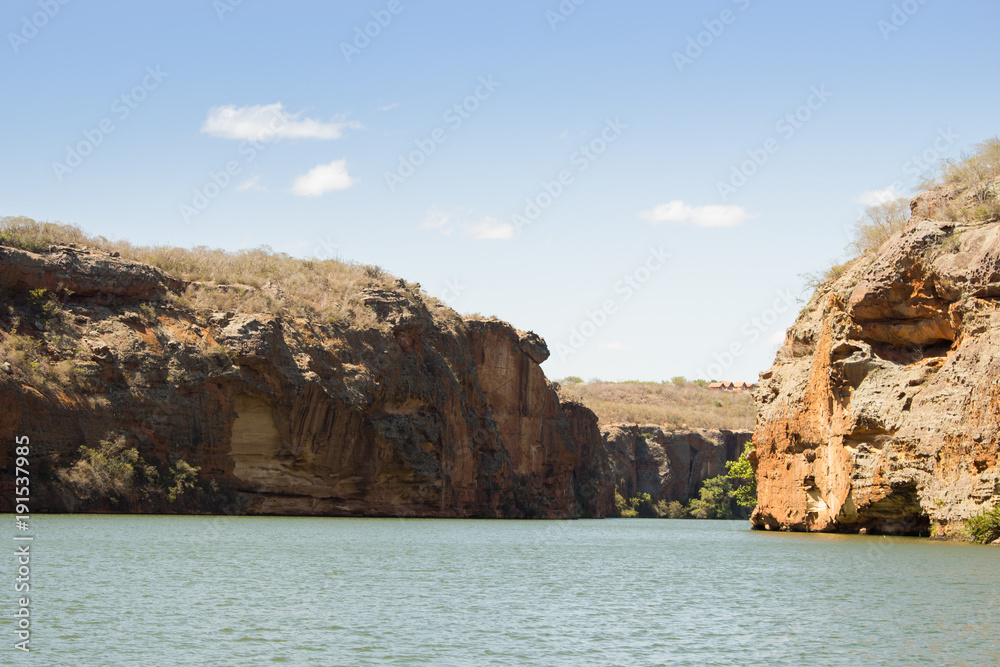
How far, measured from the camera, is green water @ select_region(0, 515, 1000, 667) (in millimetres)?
14172

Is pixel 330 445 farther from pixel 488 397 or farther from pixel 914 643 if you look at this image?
pixel 914 643

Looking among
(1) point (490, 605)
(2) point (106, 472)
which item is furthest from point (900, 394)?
(2) point (106, 472)

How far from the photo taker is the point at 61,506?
44844 millimetres

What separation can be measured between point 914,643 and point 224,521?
36.7m

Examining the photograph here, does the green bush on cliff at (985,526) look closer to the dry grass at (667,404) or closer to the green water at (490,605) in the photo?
the green water at (490,605)

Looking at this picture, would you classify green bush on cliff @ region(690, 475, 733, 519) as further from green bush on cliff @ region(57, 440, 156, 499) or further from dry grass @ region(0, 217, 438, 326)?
green bush on cliff @ region(57, 440, 156, 499)

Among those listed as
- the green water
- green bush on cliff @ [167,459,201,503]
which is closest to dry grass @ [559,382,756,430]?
green bush on cliff @ [167,459,201,503]

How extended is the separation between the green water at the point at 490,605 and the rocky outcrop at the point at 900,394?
9.08 ft

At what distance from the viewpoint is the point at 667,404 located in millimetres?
166625

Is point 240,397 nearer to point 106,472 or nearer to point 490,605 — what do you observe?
point 106,472

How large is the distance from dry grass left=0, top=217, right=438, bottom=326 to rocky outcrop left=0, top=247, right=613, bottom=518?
3.81 ft

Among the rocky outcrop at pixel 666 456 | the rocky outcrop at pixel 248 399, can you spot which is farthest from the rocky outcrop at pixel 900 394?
the rocky outcrop at pixel 666 456

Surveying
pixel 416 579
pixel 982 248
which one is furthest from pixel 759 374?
pixel 416 579

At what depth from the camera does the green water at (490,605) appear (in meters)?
14.2
